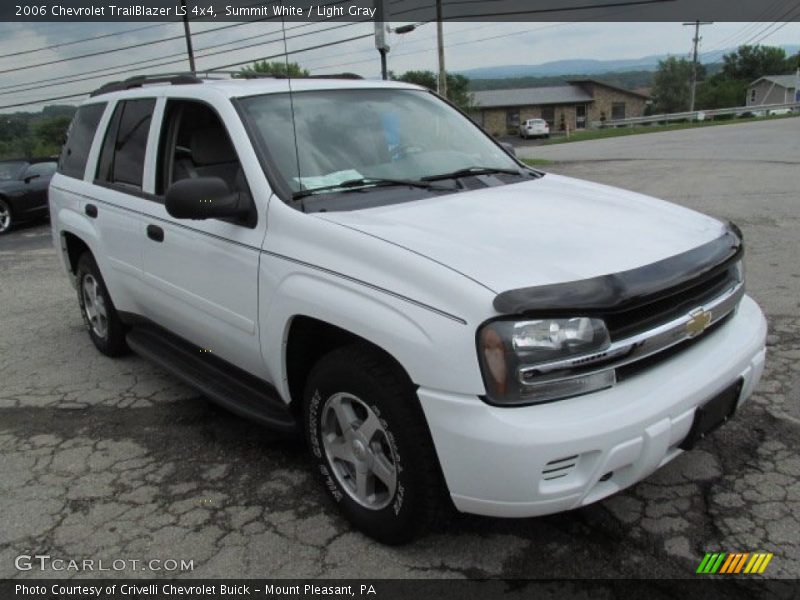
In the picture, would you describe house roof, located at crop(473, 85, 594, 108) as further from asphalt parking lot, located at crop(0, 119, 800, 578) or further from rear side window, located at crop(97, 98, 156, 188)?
asphalt parking lot, located at crop(0, 119, 800, 578)

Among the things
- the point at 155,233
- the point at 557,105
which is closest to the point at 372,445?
the point at 155,233

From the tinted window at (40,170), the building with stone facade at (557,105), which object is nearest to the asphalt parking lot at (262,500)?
the tinted window at (40,170)

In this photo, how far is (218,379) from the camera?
344cm

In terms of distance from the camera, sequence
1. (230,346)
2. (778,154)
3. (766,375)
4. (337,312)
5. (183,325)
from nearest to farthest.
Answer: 1. (337,312)
2. (230,346)
3. (183,325)
4. (766,375)
5. (778,154)

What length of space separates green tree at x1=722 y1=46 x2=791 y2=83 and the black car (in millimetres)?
108226

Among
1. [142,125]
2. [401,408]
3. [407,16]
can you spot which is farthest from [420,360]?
[407,16]

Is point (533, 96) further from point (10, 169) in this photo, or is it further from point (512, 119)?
point (10, 169)

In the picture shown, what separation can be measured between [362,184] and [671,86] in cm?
10429

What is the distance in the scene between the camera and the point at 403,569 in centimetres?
255

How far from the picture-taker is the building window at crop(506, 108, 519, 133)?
263ft

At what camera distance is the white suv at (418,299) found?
2.14m

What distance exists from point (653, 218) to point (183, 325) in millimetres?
2476

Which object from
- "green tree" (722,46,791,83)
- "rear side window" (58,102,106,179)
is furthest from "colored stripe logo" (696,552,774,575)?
"green tree" (722,46,791,83)

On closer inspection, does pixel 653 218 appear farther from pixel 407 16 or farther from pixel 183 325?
pixel 407 16
